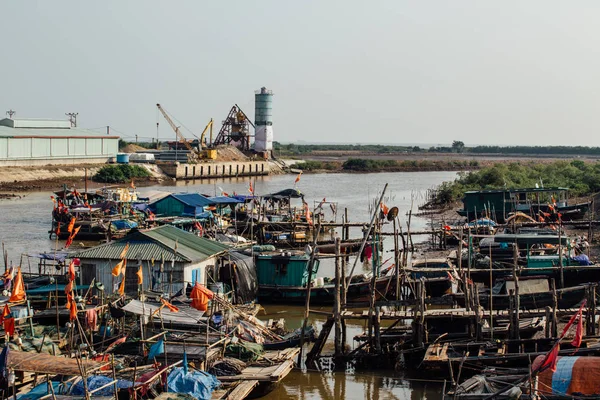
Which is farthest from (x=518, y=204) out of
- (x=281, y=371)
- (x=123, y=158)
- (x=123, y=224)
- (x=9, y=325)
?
(x=123, y=158)

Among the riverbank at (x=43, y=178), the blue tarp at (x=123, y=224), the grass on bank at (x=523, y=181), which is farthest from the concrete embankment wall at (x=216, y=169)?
the blue tarp at (x=123, y=224)

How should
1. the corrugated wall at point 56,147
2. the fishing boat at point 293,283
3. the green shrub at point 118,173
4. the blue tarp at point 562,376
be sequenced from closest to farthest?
1. the blue tarp at point 562,376
2. the fishing boat at point 293,283
3. the corrugated wall at point 56,147
4. the green shrub at point 118,173

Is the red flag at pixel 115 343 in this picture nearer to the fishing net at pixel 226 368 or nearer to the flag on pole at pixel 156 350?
the flag on pole at pixel 156 350

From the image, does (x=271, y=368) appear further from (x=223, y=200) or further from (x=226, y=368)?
(x=223, y=200)

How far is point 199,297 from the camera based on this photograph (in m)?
18.5

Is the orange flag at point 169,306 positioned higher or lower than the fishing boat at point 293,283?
higher

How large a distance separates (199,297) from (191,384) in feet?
12.2

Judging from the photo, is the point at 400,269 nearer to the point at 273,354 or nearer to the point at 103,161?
the point at 273,354

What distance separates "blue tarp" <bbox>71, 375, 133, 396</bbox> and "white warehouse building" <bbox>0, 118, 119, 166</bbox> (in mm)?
58260

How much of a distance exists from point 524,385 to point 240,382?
5.49 meters

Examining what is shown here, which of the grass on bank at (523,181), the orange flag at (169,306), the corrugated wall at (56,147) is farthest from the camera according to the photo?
the corrugated wall at (56,147)

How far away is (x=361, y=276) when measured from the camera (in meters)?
26.4

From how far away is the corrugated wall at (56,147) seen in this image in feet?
227

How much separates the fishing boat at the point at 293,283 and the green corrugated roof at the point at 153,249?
2.22 m
